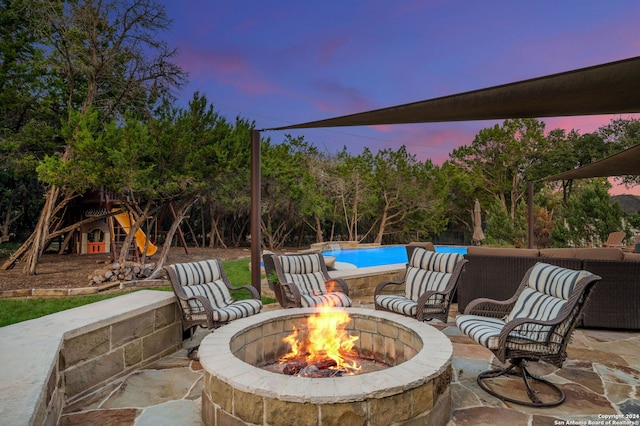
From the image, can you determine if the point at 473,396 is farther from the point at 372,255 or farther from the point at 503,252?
the point at 372,255

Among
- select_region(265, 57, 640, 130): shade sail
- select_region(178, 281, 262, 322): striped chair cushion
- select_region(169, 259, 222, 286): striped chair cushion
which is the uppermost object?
select_region(265, 57, 640, 130): shade sail

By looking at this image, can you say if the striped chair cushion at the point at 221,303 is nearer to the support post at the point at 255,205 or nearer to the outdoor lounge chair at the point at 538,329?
the support post at the point at 255,205

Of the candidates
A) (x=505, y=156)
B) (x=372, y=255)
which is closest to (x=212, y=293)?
(x=372, y=255)

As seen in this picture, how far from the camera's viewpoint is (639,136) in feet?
61.5

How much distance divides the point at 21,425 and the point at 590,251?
6139 mm

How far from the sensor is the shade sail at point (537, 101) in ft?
8.63

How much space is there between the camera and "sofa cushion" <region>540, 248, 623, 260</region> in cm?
500

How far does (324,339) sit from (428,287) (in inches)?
63.9

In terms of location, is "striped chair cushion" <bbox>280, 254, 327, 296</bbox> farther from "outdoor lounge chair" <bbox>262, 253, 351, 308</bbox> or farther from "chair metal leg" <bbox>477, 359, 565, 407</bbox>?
"chair metal leg" <bbox>477, 359, 565, 407</bbox>

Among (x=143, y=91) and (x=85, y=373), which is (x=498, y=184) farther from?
(x=85, y=373)

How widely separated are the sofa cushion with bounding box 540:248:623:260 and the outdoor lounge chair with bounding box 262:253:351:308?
9.88 ft

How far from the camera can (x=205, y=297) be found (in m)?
3.95

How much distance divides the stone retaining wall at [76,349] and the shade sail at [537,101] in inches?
104


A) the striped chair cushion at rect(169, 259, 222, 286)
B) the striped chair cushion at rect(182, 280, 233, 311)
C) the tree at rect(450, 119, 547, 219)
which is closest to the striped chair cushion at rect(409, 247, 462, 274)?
the striped chair cushion at rect(182, 280, 233, 311)
